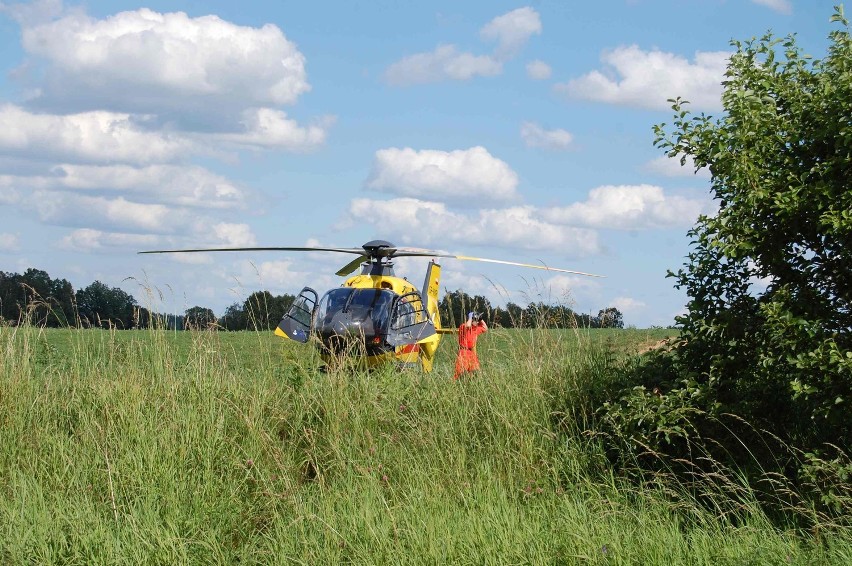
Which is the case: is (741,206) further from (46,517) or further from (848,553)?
(46,517)

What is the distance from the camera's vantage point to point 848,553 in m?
5.66

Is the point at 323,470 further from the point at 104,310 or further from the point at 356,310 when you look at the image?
the point at 356,310

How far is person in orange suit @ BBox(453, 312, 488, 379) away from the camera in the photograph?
10617 millimetres

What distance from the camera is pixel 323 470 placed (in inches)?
295

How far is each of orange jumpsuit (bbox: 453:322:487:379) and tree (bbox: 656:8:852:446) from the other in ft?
9.93

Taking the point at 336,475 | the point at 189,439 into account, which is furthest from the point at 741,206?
the point at 189,439

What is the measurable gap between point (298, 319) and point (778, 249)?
26.0 ft

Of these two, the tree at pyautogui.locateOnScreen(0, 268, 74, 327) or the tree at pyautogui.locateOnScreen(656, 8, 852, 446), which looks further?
the tree at pyautogui.locateOnScreen(0, 268, 74, 327)

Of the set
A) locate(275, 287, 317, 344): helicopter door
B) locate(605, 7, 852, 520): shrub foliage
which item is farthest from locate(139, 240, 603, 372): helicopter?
locate(605, 7, 852, 520): shrub foliage

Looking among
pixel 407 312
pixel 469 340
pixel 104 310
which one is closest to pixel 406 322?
pixel 407 312

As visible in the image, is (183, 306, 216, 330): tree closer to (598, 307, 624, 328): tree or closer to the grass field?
the grass field

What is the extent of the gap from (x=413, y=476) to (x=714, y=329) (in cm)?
273

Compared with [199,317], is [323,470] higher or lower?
lower

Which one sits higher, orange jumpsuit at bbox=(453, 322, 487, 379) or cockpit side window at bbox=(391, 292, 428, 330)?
cockpit side window at bbox=(391, 292, 428, 330)
